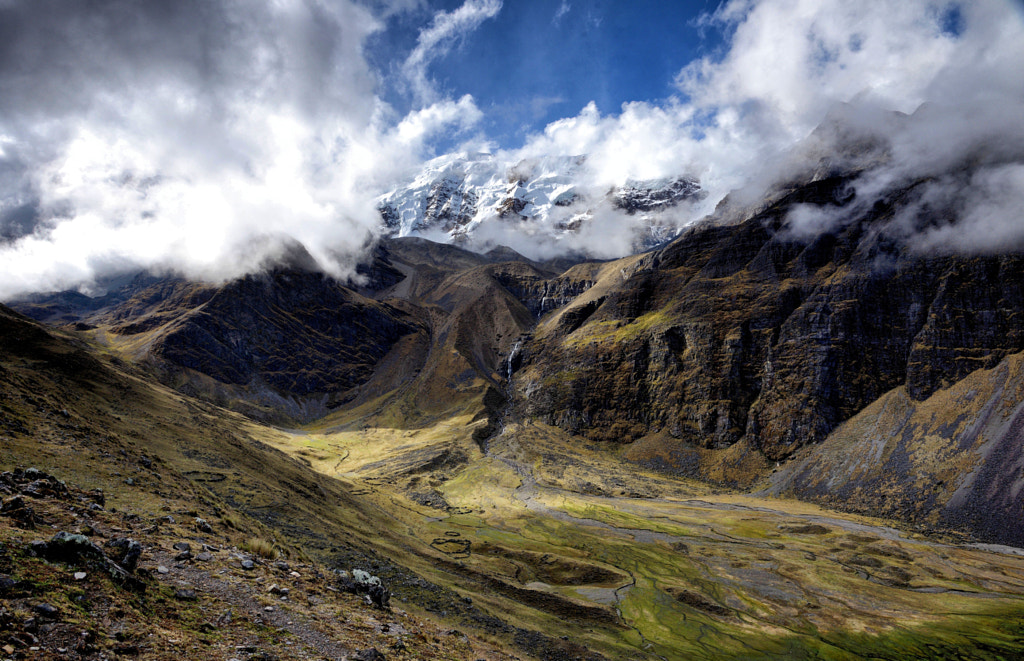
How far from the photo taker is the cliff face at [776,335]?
89438 millimetres

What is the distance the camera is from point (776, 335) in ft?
371

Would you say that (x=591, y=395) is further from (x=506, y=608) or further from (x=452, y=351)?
(x=506, y=608)

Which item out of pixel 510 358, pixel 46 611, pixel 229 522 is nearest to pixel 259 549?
pixel 229 522

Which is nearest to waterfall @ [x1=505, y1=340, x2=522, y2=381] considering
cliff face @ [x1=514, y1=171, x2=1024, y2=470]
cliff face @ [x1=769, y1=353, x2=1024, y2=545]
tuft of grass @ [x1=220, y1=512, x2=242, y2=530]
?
cliff face @ [x1=514, y1=171, x2=1024, y2=470]

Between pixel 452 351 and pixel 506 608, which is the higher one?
pixel 452 351

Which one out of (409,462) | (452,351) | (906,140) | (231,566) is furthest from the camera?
(452,351)

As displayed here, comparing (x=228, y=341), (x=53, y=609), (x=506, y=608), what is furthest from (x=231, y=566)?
(x=228, y=341)

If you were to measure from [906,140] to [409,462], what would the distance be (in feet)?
527

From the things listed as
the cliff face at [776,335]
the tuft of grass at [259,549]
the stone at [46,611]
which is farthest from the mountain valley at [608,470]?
the cliff face at [776,335]

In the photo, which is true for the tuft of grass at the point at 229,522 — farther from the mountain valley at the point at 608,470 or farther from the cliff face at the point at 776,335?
the cliff face at the point at 776,335

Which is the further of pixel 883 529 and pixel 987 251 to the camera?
pixel 987 251

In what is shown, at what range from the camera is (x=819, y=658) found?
3153cm

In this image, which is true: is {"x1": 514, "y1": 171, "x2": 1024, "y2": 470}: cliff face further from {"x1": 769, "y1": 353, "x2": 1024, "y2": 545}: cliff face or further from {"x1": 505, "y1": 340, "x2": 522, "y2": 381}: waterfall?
{"x1": 505, "y1": 340, "x2": 522, "y2": 381}: waterfall

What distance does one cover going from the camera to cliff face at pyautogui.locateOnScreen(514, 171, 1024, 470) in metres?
89.4
